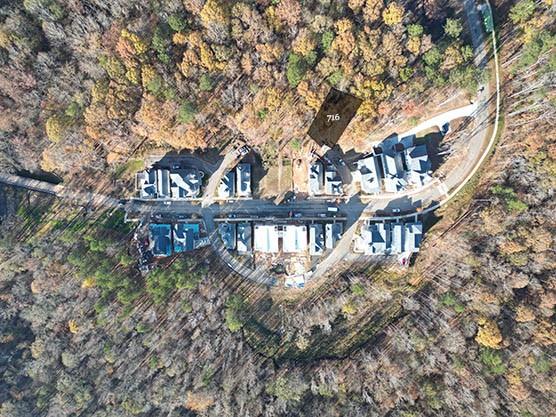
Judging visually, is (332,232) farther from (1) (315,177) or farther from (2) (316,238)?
(1) (315,177)

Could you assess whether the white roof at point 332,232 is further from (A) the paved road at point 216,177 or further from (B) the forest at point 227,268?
(A) the paved road at point 216,177

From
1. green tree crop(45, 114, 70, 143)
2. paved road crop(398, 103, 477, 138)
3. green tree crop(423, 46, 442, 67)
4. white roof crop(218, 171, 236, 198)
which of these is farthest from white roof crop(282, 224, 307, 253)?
green tree crop(45, 114, 70, 143)

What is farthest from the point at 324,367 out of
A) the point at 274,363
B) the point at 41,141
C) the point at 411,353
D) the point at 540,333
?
the point at 41,141

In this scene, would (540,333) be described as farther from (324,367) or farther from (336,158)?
(336,158)

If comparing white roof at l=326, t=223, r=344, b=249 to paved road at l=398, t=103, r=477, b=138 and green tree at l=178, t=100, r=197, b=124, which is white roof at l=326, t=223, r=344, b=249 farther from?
green tree at l=178, t=100, r=197, b=124

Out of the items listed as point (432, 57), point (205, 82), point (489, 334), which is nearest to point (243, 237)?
point (205, 82)

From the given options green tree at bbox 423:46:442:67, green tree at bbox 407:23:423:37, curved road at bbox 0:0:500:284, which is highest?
green tree at bbox 407:23:423:37
